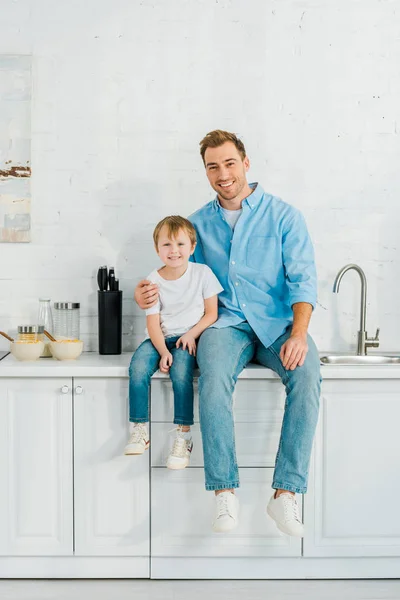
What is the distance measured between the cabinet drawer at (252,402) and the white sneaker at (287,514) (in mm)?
307

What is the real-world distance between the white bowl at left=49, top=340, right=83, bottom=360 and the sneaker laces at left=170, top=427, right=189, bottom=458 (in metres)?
0.52

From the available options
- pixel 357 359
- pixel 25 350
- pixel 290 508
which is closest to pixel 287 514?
pixel 290 508

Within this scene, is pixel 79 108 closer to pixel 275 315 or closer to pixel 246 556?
pixel 275 315

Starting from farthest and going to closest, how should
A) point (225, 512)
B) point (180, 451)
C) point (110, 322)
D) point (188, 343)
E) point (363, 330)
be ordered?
point (363, 330) < point (110, 322) < point (188, 343) < point (180, 451) < point (225, 512)

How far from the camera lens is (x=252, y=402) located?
2.62 metres

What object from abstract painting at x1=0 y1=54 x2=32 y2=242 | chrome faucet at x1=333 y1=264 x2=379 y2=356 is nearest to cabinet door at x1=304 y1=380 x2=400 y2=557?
chrome faucet at x1=333 y1=264 x2=379 y2=356

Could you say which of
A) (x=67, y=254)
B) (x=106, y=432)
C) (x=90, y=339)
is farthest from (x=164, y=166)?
(x=106, y=432)

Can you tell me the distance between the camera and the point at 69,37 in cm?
303

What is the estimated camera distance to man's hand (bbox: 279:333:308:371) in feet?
8.16

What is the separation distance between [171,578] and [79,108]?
1857mm

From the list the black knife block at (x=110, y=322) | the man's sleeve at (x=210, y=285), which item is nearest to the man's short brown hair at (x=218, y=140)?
the man's sleeve at (x=210, y=285)

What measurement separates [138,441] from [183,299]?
0.53 m

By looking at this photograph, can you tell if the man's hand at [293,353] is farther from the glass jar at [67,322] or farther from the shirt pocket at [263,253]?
the glass jar at [67,322]

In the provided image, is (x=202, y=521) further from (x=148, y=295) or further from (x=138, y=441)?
(x=148, y=295)
